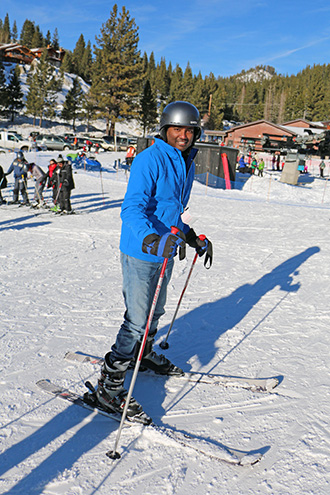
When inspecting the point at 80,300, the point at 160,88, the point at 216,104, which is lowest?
the point at 80,300

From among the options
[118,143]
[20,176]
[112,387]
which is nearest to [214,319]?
[112,387]

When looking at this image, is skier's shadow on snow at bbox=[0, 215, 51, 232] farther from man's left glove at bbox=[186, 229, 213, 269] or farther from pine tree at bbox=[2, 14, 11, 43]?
pine tree at bbox=[2, 14, 11, 43]

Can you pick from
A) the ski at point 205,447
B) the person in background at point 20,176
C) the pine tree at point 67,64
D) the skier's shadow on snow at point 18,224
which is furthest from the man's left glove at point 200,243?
the pine tree at point 67,64

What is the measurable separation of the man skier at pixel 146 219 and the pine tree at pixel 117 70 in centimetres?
4958

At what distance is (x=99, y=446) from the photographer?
226 cm

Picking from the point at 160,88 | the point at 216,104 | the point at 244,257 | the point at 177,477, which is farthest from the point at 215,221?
the point at 160,88

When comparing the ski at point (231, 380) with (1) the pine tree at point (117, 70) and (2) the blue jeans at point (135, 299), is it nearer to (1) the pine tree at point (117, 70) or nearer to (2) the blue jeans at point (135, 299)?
(2) the blue jeans at point (135, 299)

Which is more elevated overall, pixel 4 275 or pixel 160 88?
pixel 160 88

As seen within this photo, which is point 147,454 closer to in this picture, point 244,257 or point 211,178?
point 244,257

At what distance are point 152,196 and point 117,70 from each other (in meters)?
52.8

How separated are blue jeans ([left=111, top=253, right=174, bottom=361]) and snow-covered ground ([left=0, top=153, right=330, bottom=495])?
0.53 meters

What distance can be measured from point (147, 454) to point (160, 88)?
112726mm

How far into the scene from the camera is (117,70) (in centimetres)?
4909

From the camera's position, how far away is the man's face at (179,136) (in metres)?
2.50
